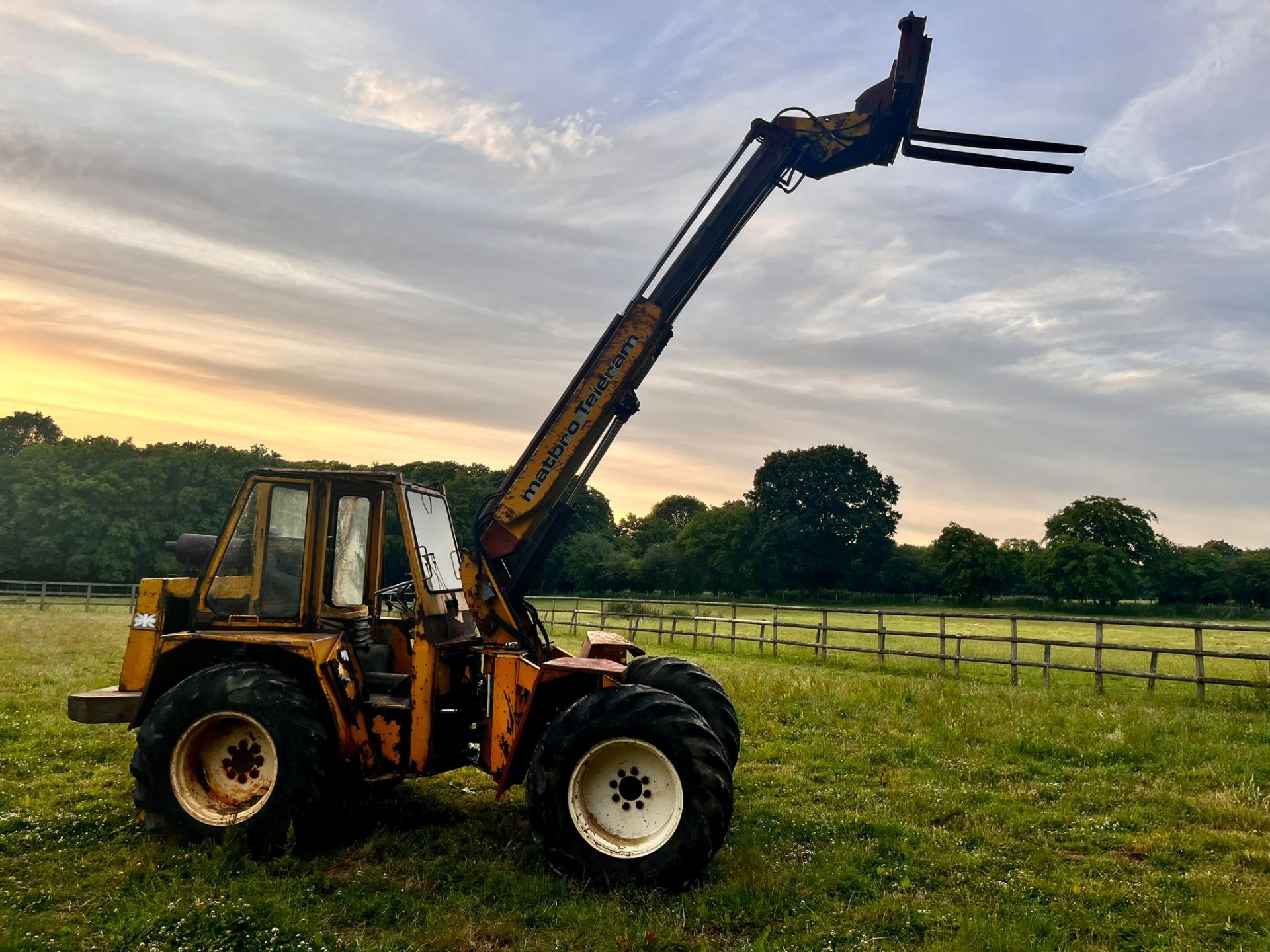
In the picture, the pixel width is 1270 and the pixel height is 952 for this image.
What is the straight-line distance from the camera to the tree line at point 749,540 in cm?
5628

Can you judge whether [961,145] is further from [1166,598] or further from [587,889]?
[1166,598]

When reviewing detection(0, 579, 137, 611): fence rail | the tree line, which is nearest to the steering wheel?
detection(0, 579, 137, 611): fence rail

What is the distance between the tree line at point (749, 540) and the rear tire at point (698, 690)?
43263 mm

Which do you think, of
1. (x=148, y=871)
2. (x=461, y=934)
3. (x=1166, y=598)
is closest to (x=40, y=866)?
(x=148, y=871)

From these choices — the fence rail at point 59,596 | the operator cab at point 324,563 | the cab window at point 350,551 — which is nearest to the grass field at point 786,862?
the operator cab at point 324,563

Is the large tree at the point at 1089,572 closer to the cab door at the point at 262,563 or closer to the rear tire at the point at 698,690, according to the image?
the rear tire at the point at 698,690

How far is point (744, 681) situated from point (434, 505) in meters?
7.89

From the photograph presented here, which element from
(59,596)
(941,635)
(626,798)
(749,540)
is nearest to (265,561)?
(626,798)

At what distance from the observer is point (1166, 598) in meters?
65.5

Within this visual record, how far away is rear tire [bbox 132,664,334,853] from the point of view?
5.90m

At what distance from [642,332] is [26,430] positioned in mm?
89837

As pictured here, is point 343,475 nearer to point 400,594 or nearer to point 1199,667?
point 400,594

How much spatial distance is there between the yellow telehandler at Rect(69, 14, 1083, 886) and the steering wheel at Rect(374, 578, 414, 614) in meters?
0.03

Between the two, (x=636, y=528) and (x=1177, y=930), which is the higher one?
(x=636, y=528)
